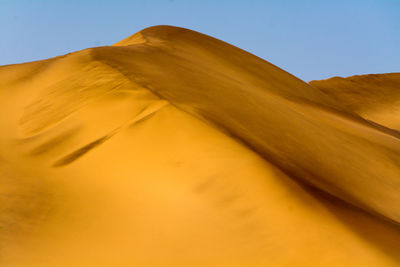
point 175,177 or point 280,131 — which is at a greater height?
point 280,131

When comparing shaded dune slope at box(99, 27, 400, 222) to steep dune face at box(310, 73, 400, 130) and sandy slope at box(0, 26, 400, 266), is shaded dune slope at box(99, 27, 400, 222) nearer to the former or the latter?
sandy slope at box(0, 26, 400, 266)

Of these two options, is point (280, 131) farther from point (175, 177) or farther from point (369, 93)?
point (369, 93)

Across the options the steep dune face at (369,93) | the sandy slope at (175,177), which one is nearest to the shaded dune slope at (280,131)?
the sandy slope at (175,177)

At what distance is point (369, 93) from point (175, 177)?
1844 cm

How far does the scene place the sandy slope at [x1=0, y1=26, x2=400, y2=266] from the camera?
3.21 m

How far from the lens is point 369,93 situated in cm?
2061

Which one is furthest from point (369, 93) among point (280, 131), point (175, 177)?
point (175, 177)

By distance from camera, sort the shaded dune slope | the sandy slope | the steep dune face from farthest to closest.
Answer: the steep dune face
the shaded dune slope
the sandy slope

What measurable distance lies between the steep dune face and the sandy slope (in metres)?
12.2

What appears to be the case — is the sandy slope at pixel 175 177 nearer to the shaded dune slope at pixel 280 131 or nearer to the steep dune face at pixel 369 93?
the shaded dune slope at pixel 280 131

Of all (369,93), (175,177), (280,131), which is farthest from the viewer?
(369,93)

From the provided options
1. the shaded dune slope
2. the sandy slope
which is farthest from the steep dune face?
the sandy slope

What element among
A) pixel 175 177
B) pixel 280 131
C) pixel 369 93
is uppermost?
pixel 369 93

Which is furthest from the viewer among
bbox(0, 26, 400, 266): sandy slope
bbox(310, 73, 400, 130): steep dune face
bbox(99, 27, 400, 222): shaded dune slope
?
bbox(310, 73, 400, 130): steep dune face
